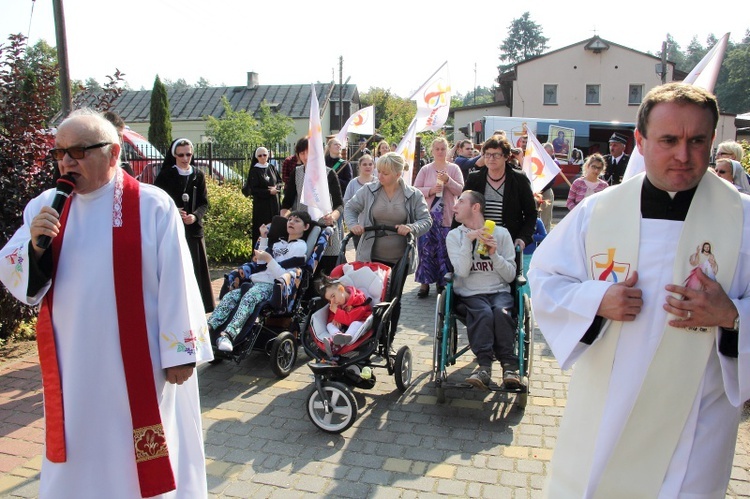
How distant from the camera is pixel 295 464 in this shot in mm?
3871

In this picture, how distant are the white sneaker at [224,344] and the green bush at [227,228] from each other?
5185 mm

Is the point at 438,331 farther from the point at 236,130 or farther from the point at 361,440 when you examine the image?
the point at 236,130

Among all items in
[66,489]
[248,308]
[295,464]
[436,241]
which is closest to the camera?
[66,489]

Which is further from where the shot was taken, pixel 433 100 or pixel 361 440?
pixel 433 100

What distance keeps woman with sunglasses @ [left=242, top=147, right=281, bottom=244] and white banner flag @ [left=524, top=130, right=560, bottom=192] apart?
3791 mm

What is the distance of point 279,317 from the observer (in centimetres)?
577

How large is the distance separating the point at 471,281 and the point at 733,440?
2990mm

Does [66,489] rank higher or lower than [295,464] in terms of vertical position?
higher

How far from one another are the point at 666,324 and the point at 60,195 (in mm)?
2310

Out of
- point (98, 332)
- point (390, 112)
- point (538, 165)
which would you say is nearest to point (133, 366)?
point (98, 332)

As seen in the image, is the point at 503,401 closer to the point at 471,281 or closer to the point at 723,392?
the point at 471,281

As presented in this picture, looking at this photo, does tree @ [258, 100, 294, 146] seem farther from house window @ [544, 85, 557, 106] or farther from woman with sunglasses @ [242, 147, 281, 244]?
woman with sunglasses @ [242, 147, 281, 244]

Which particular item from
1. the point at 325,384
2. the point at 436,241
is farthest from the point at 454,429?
the point at 436,241

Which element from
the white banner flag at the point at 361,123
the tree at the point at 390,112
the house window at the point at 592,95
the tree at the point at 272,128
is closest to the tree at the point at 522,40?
the tree at the point at 390,112
